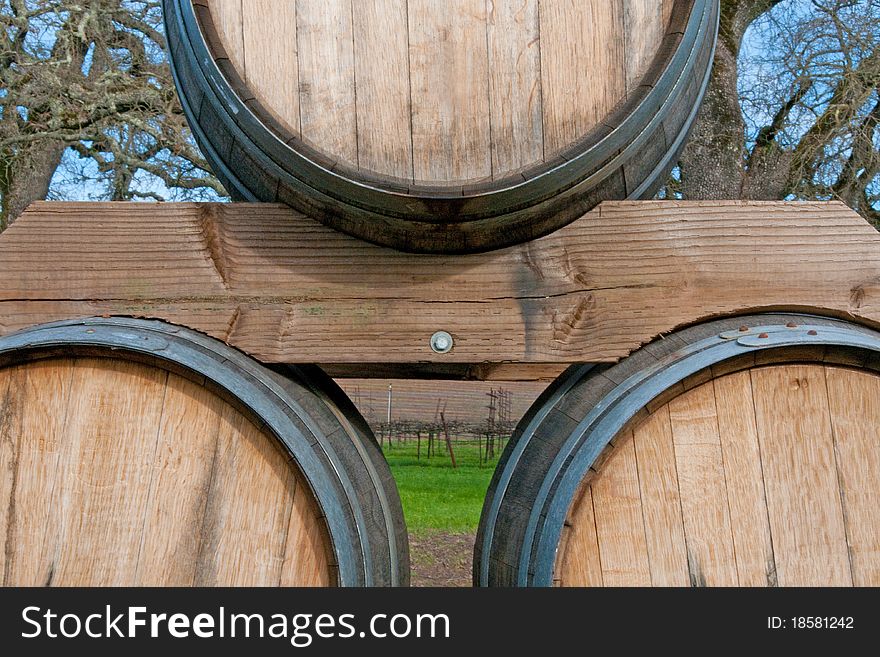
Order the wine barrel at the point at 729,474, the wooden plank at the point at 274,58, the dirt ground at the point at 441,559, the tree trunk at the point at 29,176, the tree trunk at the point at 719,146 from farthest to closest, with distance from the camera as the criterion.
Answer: the tree trunk at the point at 29,176 < the tree trunk at the point at 719,146 < the dirt ground at the point at 441,559 < the wooden plank at the point at 274,58 < the wine barrel at the point at 729,474

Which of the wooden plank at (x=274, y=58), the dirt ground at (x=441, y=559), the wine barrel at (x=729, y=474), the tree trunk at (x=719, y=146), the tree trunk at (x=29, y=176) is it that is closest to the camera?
the wine barrel at (x=729, y=474)

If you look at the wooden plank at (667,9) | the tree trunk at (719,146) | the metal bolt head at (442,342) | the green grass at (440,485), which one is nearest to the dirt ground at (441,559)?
the green grass at (440,485)

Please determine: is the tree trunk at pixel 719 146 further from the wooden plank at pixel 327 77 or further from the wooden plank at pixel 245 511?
the wooden plank at pixel 245 511

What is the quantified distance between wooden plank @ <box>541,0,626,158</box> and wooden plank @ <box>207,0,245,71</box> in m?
0.53

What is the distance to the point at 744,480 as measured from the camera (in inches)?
52.6

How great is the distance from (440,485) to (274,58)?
612 centimetres

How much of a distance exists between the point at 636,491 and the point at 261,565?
0.63m

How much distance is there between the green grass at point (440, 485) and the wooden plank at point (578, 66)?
15.7ft

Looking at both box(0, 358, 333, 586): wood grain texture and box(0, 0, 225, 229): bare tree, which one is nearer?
box(0, 358, 333, 586): wood grain texture

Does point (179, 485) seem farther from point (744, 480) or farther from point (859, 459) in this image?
point (859, 459)

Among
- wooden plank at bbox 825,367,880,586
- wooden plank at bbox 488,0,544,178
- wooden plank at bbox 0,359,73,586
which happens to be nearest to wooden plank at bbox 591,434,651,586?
wooden plank at bbox 825,367,880,586

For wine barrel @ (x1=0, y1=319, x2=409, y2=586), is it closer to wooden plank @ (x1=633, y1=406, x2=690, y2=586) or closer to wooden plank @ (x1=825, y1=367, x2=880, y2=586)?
wooden plank @ (x1=633, y1=406, x2=690, y2=586)

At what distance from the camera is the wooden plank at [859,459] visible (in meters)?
1.32

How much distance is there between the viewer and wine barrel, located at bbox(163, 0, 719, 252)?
1.39 m
